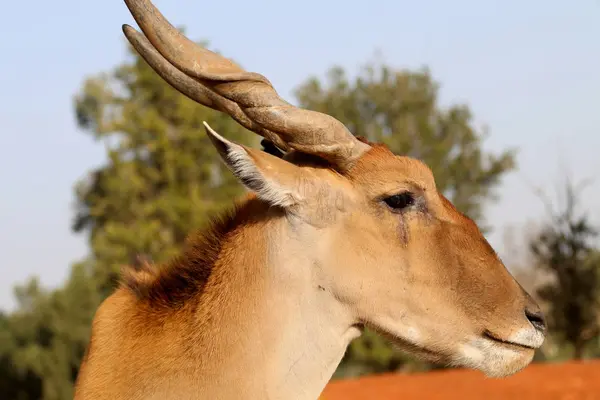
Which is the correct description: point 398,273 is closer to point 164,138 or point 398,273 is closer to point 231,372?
point 231,372

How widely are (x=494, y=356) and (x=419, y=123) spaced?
4141 centimetres

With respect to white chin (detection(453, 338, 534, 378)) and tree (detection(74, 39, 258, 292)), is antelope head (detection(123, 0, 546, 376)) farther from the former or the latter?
tree (detection(74, 39, 258, 292))

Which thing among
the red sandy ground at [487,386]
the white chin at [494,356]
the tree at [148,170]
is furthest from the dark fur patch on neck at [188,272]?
the tree at [148,170]

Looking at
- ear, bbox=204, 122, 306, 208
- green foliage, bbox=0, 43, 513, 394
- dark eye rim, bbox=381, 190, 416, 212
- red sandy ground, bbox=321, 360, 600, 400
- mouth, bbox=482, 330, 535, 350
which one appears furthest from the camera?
green foliage, bbox=0, 43, 513, 394

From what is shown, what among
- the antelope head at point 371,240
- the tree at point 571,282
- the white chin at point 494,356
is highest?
the antelope head at point 371,240

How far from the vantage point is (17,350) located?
31094 mm

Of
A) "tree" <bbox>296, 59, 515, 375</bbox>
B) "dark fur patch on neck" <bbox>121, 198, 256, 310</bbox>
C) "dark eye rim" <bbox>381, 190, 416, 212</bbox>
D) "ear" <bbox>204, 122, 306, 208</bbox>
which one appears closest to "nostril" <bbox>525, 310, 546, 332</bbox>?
"dark eye rim" <bbox>381, 190, 416, 212</bbox>

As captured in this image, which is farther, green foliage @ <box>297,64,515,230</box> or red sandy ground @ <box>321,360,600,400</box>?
green foliage @ <box>297,64,515,230</box>

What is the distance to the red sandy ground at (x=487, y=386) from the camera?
17.9m

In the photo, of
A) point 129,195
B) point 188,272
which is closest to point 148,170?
point 129,195

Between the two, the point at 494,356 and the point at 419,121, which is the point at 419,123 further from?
the point at 494,356

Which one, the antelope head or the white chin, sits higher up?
the antelope head

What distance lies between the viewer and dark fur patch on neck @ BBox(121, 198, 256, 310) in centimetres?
502

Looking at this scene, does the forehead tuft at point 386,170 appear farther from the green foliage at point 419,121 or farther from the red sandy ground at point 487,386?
the green foliage at point 419,121
